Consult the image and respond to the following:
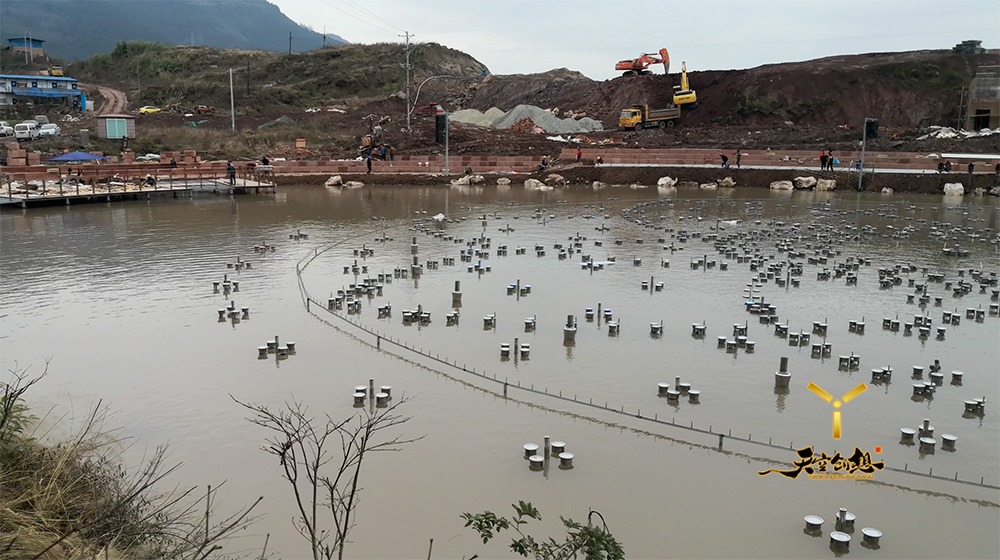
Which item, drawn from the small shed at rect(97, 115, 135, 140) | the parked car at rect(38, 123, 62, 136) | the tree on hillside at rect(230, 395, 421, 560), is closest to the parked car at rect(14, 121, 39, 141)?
the parked car at rect(38, 123, 62, 136)

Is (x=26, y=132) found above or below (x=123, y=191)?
above

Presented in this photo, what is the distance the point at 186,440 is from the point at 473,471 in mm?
3359

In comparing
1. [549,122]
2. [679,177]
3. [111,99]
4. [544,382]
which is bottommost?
[544,382]

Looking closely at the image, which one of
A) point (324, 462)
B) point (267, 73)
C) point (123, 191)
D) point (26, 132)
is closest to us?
point (324, 462)

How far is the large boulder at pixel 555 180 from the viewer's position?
40500mm

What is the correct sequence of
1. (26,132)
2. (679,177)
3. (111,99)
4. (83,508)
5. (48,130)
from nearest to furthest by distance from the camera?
(83,508)
(679,177)
(26,132)
(48,130)
(111,99)

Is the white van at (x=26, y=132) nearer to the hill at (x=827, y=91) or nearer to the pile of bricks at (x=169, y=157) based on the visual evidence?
the pile of bricks at (x=169, y=157)

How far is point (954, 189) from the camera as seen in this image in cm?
3481

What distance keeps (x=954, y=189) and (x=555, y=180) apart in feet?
61.0

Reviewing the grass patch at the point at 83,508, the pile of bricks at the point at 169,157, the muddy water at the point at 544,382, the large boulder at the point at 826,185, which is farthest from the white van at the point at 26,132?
the grass patch at the point at 83,508

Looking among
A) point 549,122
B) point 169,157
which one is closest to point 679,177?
point 549,122

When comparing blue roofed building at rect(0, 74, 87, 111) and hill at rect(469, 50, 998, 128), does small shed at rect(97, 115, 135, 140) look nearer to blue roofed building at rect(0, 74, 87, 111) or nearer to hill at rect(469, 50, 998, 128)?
blue roofed building at rect(0, 74, 87, 111)

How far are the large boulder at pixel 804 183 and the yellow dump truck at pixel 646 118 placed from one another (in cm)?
1842

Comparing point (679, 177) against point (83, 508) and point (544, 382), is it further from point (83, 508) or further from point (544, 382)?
point (83, 508)
